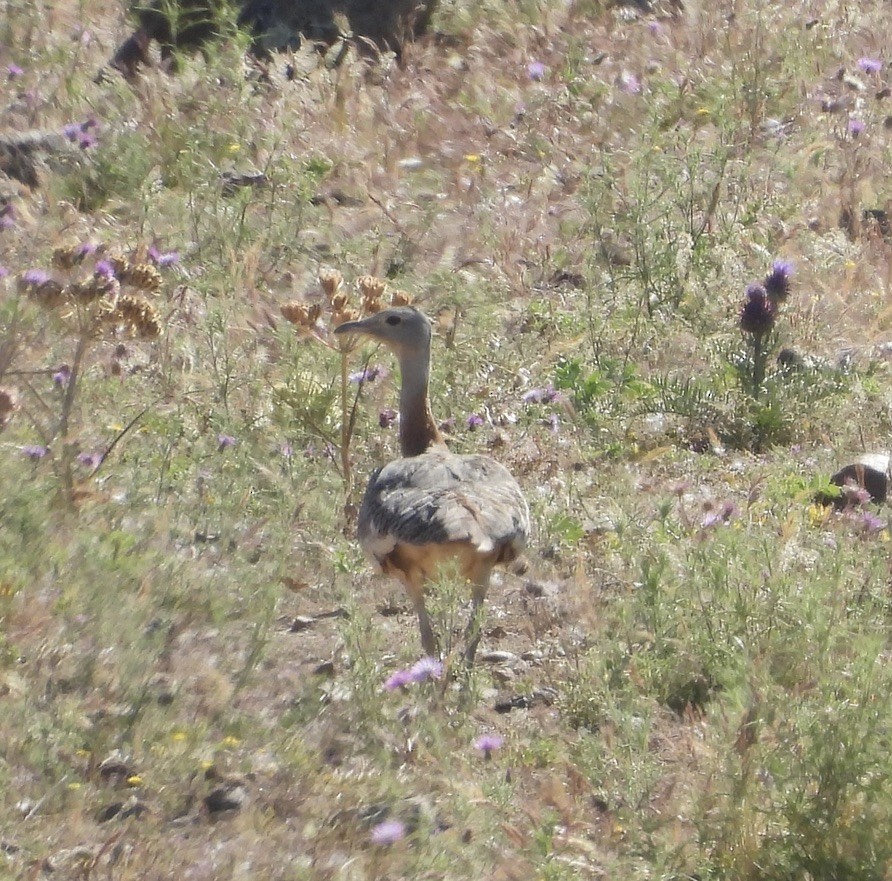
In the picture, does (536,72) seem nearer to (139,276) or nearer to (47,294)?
(139,276)

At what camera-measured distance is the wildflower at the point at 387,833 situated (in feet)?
14.8

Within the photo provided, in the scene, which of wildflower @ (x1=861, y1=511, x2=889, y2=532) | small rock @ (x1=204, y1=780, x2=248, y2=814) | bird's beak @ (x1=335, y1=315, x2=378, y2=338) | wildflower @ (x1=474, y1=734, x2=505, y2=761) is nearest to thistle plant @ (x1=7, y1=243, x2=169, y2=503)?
bird's beak @ (x1=335, y1=315, x2=378, y2=338)

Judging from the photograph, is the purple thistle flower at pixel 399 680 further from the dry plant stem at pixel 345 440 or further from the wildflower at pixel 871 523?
the wildflower at pixel 871 523

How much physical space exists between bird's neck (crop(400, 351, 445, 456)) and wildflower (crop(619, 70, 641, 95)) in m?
5.57

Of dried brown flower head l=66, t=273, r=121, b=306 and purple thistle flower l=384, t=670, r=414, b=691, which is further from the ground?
dried brown flower head l=66, t=273, r=121, b=306

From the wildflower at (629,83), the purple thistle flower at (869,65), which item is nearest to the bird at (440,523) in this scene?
the wildflower at (629,83)

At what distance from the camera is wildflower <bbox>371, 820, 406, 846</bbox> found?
4504 millimetres

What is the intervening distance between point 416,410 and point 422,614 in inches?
53.6

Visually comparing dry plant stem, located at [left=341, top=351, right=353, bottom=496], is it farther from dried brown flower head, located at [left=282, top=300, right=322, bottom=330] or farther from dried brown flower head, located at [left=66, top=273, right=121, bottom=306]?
dried brown flower head, located at [left=66, top=273, right=121, bottom=306]

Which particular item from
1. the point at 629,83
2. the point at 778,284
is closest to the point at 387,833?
the point at 778,284

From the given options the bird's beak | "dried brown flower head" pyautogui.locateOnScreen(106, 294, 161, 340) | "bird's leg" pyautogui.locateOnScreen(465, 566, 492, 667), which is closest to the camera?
"bird's leg" pyautogui.locateOnScreen(465, 566, 492, 667)

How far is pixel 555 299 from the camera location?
947 cm

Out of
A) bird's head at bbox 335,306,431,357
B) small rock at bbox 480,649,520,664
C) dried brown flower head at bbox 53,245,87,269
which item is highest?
dried brown flower head at bbox 53,245,87,269

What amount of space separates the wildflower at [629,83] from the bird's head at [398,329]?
217 inches
